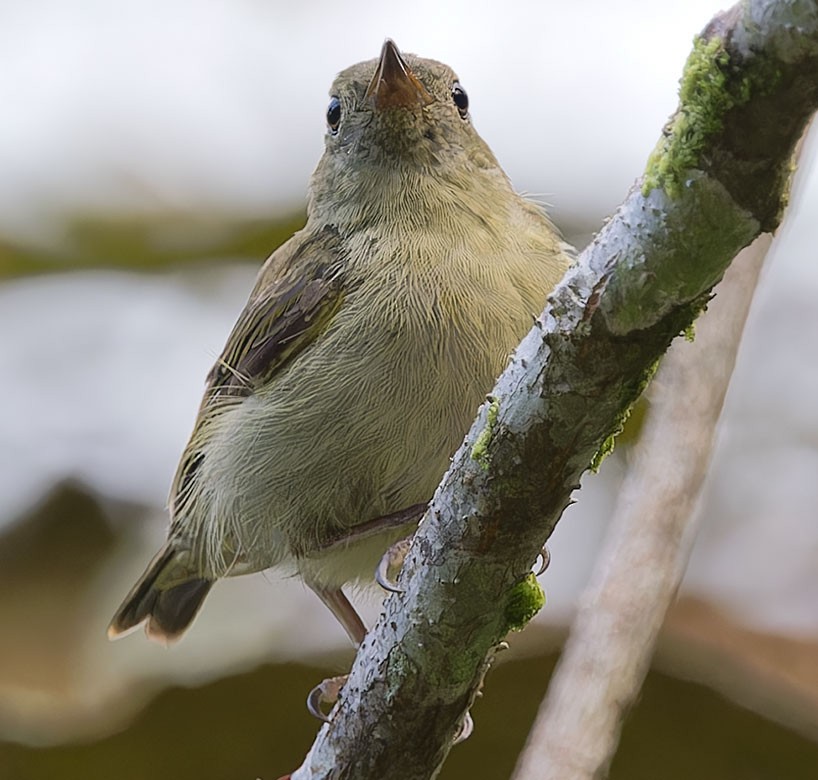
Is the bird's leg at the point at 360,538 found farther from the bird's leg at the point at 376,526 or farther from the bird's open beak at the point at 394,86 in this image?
the bird's open beak at the point at 394,86

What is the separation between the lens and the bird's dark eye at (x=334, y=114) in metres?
2.92

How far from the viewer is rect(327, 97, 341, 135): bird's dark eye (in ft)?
9.59

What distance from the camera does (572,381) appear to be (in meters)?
1.54

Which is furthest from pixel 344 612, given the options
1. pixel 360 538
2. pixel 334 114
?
pixel 334 114

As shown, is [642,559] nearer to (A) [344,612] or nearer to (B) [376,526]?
(B) [376,526]

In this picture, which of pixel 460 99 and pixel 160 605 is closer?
pixel 460 99

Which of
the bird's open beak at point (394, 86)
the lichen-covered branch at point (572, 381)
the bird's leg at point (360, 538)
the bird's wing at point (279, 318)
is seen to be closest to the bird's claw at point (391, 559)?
the bird's leg at point (360, 538)

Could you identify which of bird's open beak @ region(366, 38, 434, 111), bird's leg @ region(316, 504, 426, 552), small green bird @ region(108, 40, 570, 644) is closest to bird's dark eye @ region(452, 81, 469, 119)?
small green bird @ region(108, 40, 570, 644)

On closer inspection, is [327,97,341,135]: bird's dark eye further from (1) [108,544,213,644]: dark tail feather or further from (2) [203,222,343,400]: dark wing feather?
(1) [108,544,213,644]: dark tail feather

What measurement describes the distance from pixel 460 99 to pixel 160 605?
5.93 ft

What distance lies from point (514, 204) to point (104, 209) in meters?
2.02

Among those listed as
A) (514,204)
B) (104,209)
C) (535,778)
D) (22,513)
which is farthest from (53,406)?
(535,778)

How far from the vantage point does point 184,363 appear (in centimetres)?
449

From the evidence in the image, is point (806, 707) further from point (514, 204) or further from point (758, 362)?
point (514, 204)
